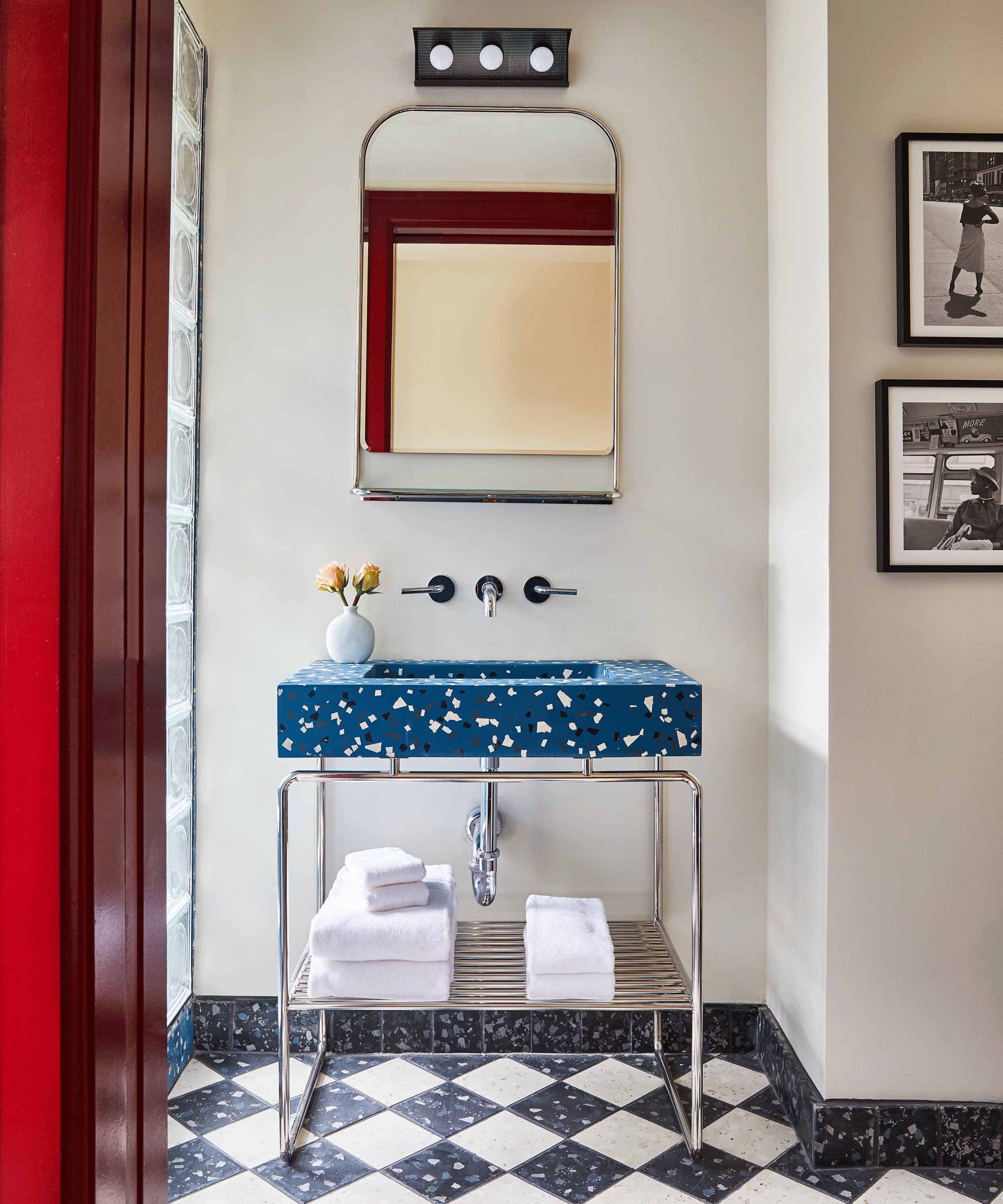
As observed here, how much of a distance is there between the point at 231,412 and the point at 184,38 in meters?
0.85

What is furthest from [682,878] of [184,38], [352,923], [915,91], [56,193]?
[184,38]

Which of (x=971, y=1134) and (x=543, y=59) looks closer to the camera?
(x=971, y=1134)

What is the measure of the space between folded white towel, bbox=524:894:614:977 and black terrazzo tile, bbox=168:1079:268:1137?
72 cm

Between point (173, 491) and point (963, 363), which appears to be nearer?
point (963, 363)

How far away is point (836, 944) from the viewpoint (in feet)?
5.65

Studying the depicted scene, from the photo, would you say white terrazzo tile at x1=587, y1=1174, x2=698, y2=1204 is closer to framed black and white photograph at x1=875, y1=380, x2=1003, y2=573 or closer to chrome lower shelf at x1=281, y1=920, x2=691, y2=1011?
chrome lower shelf at x1=281, y1=920, x2=691, y2=1011

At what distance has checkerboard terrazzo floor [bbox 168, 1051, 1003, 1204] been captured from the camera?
1.62m

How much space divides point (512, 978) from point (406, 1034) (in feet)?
1.53

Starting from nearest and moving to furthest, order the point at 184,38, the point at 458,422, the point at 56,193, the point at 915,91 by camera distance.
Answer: the point at 56,193
the point at 915,91
the point at 184,38
the point at 458,422

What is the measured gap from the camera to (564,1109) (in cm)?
188

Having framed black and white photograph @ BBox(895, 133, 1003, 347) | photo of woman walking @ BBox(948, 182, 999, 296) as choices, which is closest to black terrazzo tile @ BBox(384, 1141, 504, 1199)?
framed black and white photograph @ BBox(895, 133, 1003, 347)

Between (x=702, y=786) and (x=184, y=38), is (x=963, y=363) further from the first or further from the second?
(x=184, y=38)

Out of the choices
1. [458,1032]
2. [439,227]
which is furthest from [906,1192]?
[439,227]

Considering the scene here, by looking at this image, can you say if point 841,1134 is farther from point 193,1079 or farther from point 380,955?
point 193,1079
